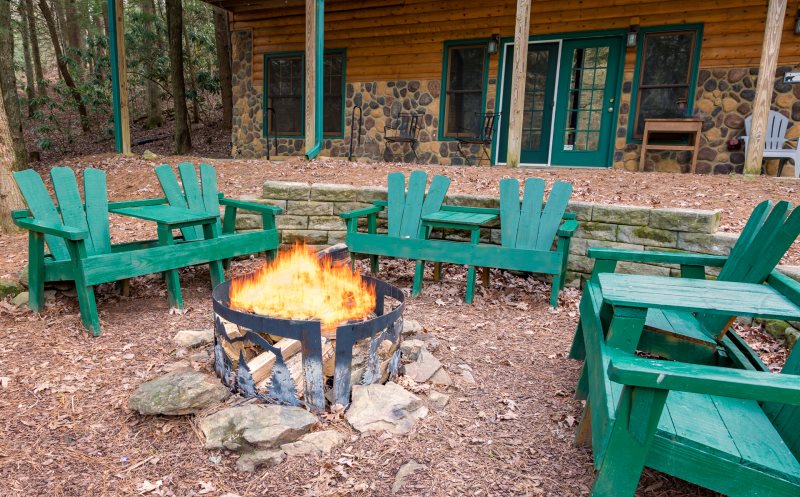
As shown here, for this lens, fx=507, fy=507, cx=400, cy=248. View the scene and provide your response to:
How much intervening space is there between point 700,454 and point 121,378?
96.8 inches

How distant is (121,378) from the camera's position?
250cm

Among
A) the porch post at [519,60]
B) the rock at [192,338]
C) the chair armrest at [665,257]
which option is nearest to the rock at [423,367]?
the chair armrest at [665,257]

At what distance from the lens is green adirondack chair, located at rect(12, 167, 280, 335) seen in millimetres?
2889

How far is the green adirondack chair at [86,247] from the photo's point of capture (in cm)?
289

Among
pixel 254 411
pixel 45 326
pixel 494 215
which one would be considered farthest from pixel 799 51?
pixel 45 326

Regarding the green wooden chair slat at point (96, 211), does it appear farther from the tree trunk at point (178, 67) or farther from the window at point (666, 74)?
the tree trunk at point (178, 67)

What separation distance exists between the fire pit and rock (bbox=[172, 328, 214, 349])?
385mm

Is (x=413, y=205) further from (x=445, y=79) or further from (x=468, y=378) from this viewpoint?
(x=445, y=79)

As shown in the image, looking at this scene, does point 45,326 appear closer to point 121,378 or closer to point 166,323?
point 166,323

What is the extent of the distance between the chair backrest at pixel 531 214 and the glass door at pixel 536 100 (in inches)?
190

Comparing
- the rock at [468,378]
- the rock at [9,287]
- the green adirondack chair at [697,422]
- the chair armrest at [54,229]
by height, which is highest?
the chair armrest at [54,229]

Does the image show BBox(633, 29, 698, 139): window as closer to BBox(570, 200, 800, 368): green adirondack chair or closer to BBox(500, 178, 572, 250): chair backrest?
BBox(500, 178, 572, 250): chair backrest

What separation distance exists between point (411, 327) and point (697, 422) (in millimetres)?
1772

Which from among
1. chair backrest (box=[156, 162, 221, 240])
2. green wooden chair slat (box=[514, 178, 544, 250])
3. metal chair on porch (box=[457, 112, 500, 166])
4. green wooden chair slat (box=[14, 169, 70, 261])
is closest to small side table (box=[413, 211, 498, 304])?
green wooden chair slat (box=[514, 178, 544, 250])
